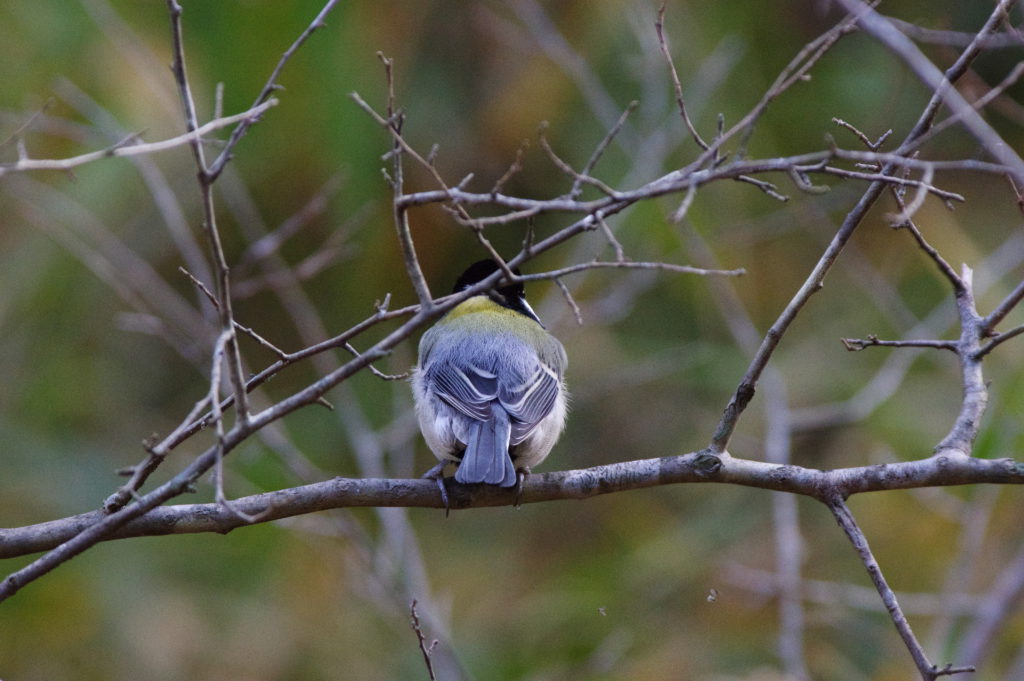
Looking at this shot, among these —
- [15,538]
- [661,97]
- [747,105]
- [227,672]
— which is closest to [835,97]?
[747,105]

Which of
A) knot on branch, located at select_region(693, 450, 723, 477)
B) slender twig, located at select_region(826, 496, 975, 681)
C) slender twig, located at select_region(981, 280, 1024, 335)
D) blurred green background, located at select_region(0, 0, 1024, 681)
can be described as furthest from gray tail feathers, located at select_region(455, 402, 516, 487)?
blurred green background, located at select_region(0, 0, 1024, 681)

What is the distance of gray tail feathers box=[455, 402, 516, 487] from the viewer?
351 centimetres

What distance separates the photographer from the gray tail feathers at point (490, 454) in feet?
11.5

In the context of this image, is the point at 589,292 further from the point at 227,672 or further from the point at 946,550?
the point at 227,672

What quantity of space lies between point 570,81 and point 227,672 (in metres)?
4.78

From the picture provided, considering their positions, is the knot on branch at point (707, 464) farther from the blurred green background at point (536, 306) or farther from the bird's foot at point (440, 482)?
the blurred green background at point (536, 306)

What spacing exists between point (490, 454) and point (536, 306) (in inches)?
133

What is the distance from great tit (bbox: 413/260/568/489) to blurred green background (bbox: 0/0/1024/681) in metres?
1.56

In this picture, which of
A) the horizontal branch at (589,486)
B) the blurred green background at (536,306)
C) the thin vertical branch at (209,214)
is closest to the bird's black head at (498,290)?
the blurred green background at (536,306)

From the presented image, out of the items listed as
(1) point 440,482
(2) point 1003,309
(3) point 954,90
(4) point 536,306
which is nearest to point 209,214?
(1) point 440,482

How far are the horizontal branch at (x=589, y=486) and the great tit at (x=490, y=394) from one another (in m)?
0.41

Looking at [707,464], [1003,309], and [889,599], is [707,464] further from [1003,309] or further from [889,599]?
[1003,309]

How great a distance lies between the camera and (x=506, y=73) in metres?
8.43

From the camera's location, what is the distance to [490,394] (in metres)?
4.11
